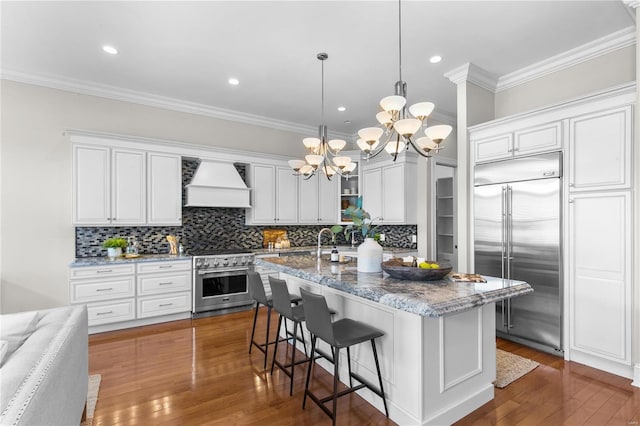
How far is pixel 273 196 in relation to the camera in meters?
5.66

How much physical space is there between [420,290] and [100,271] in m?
3.93

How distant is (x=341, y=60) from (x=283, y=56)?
66 centimetres

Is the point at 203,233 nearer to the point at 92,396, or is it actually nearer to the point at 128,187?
the point at 128,187

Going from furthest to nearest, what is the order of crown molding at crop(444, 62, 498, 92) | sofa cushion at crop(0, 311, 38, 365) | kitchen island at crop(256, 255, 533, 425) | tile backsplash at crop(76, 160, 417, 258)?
tile backsplash at crop(76, 160, 417, 258) < crown molding at crop(444, 62, 498, 92) < kitchen island at crop(256, 255, 533, 425) < sofa cushion at crop(0, 311, 38, 365)

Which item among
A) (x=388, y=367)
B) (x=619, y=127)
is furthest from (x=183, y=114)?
(x=619, y=127)

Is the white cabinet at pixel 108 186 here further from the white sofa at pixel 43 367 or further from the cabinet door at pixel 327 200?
the cabinet door at pixel 327 200

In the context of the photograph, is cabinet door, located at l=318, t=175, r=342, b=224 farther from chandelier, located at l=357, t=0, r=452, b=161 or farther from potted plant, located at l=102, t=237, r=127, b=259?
chandelier, located at l=357, t=0, r=452, b=161

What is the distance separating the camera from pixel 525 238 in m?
3.45

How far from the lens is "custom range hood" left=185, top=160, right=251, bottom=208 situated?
4871mm

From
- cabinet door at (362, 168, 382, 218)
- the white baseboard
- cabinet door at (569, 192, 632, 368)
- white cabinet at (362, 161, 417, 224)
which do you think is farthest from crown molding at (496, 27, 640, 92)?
the white baseboard

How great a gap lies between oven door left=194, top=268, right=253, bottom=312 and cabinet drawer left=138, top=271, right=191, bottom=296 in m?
0.14

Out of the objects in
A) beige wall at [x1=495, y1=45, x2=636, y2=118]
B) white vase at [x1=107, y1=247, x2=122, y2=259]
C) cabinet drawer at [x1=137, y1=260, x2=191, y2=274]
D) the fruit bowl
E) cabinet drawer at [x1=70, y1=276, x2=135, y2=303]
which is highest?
beige wall at [x1=495, y1=45, x2=636, y2=118]

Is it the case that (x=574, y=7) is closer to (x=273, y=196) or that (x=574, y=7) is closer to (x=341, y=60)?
(x=341, y=60)

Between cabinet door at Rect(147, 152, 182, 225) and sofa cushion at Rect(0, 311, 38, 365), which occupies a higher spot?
cabinet door at Rect(147, 152, 182, 225)
